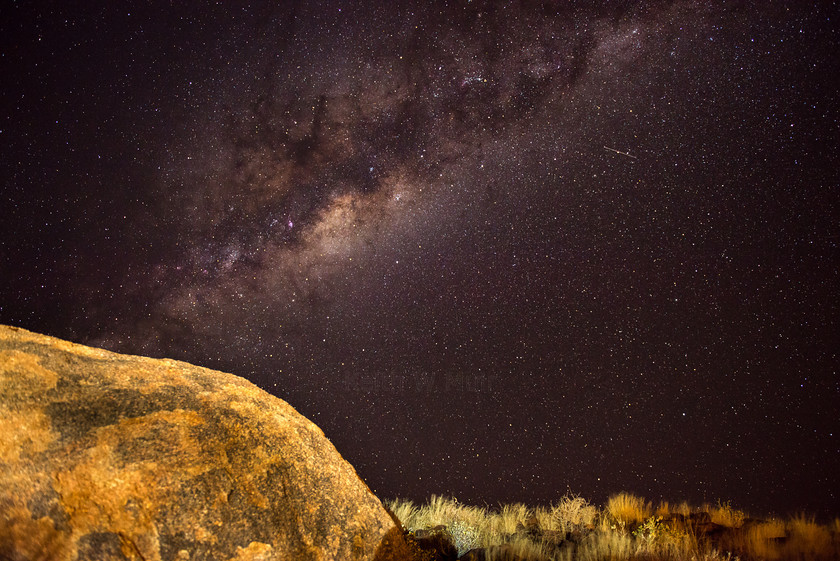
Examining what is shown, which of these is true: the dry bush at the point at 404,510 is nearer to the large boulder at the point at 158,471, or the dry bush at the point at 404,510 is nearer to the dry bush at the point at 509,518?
the dry bush at the point at 509,518

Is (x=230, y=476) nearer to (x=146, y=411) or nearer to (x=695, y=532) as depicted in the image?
(x=146, y=411)

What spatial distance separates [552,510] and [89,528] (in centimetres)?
787

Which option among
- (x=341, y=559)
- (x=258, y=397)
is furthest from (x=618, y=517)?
(x=258, y=397)

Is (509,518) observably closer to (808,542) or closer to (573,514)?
(573,514)

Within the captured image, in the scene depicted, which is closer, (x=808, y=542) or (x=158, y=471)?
(x=158, y=471)

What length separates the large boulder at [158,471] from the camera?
2885mm

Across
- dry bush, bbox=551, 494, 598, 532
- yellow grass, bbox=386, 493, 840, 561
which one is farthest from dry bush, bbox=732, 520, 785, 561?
dry bush, bbox=551, 494, 598, 532

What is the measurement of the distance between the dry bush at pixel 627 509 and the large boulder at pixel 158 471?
574 centimetres

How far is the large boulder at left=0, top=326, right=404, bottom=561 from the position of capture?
9.46ft

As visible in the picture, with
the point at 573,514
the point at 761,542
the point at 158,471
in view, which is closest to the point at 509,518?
the point at 573,514

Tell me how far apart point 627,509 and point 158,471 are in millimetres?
8055

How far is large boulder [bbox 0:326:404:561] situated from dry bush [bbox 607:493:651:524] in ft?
18.8

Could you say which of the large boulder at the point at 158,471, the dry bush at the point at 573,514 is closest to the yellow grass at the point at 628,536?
the dry bush at the point at 573,514

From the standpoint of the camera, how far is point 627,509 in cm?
853
